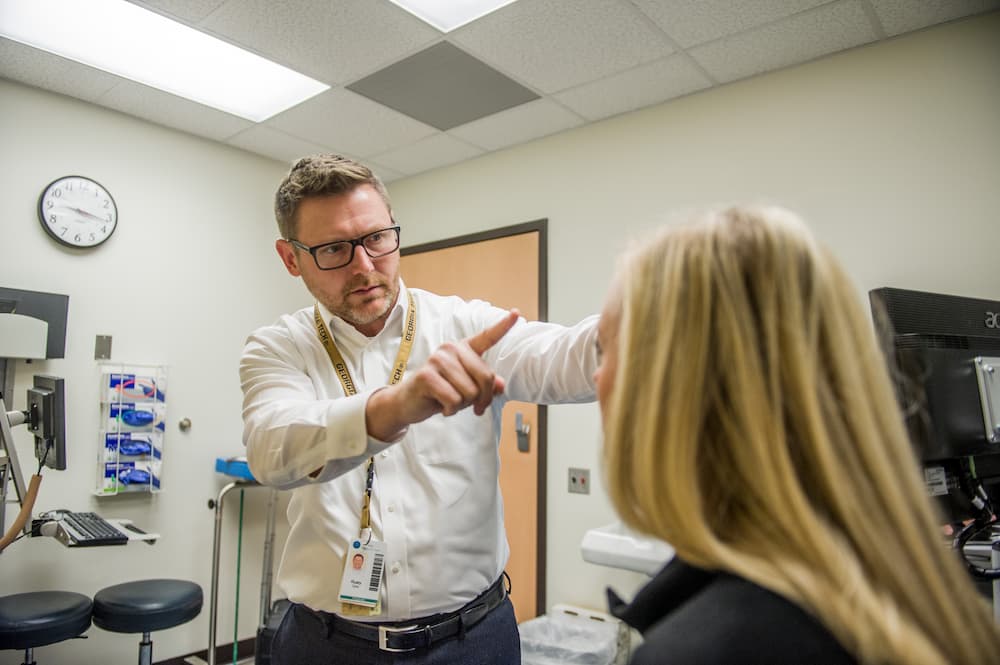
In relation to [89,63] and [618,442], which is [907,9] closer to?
[618,442]

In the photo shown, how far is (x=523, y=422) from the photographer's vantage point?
10.9 ft

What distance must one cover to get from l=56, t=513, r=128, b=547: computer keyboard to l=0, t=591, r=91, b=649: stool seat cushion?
0.35 meters

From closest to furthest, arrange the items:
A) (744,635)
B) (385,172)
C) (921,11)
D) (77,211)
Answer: (744,635) → (921,11) → (77,211) → (385,172)

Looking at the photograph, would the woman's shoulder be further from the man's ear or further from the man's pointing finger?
the man's ear

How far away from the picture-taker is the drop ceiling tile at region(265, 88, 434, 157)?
3.00 metres

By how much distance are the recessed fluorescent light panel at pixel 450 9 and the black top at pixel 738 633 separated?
7.04ft

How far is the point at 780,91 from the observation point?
2662 millimetres

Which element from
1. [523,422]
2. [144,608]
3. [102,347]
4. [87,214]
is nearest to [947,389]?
[523,422]

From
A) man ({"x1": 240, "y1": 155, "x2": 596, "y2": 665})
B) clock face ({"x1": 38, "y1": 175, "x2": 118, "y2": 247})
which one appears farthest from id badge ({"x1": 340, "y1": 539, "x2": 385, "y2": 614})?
clock face ({"x1": 38, "y1": 175, "x2": 118, "y2": 247})

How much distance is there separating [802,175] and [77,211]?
3.19 m

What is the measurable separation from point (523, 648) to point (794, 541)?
2.48 m

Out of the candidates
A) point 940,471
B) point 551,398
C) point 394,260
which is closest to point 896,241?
point 940,471

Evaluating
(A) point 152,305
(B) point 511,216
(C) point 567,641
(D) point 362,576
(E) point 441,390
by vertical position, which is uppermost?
(B) point 511,216

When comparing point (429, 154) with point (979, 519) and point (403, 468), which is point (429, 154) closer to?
point (403, 468)
